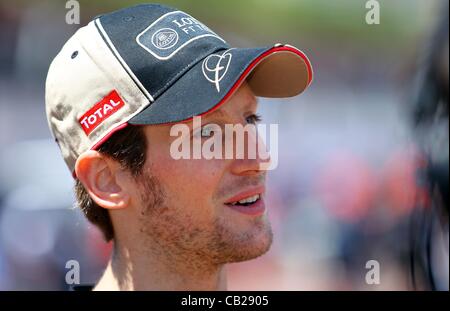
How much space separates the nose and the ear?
28cm

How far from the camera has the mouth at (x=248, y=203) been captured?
1589 mm

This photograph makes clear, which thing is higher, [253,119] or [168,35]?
[168,35]

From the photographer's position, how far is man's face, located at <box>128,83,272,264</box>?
1.57m

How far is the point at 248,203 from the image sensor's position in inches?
63.6

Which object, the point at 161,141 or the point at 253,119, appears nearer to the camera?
the point at 161,141

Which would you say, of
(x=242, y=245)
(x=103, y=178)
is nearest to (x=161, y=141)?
(x=103, y=178)

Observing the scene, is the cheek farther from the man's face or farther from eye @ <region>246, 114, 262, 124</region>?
eye @ <region>246, 114, 262, 124</region>

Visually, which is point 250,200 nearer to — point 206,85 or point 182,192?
point 182,192

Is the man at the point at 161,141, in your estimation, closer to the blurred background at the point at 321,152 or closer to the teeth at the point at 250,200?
the teeth at the point at 250,200

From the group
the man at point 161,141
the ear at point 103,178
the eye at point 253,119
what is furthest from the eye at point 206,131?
the ear at point 103,178

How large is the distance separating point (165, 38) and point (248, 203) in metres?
0.46

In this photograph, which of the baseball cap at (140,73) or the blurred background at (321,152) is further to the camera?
the blurred background at (321,152)
